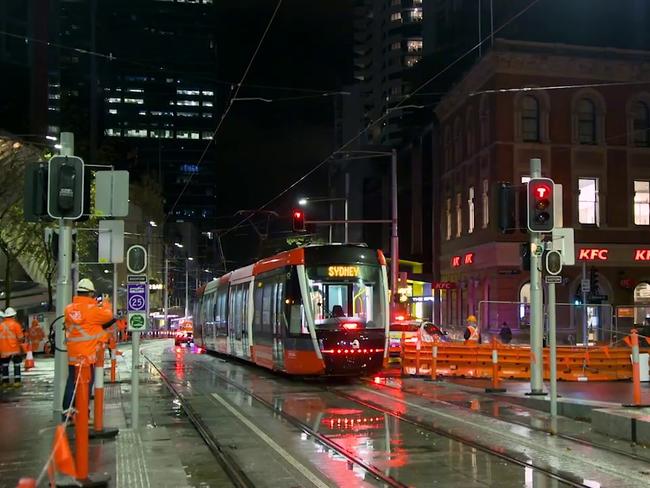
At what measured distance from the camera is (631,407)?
12.2 m

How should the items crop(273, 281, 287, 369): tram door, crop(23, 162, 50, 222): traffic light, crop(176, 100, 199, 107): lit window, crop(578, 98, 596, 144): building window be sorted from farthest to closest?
crop(176, 100, 199, 107): lit window < crop(578, 98, 596, 144): building window < crop(273, 281, 287, 369): tram door < crop(23, 162, 50, 222): traffic light

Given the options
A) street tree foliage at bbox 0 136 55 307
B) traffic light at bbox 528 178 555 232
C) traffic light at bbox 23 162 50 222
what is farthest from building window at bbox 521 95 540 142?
traffic light at bbox 23 162 50 222

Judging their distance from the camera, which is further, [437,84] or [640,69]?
[437,84]

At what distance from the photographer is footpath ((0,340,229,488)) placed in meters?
8.19

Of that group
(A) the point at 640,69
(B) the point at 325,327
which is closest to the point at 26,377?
(B) the point at 325,327

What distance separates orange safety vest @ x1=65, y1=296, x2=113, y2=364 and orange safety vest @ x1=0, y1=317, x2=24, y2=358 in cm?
865

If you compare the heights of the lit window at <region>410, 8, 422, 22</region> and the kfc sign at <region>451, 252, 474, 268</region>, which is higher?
the lit window at <region>410, 8, 422, 22</region>

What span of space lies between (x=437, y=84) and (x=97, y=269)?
29.7m

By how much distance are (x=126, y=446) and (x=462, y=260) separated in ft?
105

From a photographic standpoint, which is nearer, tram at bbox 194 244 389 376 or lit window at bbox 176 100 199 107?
tram at bbox 194 244 389 376

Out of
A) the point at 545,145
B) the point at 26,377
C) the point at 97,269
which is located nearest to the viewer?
the point at 26,377

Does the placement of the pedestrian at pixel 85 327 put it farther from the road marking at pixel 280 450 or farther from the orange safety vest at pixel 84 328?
the road marking at pixel 280 450

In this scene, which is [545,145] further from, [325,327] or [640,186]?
[325,327]

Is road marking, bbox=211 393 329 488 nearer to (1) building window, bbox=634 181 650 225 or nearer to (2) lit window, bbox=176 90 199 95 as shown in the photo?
(1) building window, bbox=634 181 650 225
